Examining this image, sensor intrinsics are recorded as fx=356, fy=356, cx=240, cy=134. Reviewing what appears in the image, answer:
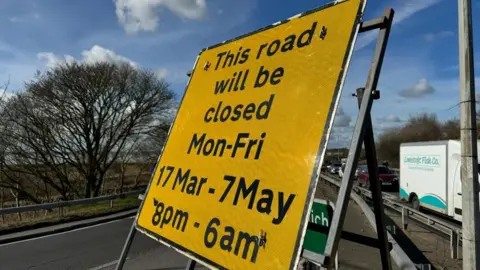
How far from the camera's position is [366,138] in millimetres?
2223

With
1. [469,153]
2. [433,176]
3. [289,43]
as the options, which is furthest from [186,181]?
[433,176]

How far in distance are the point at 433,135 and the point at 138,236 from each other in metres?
69.9

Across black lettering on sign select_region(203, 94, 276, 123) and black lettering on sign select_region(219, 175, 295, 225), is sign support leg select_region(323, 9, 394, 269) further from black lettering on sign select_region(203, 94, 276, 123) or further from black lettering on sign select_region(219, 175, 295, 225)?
black lettering on sign select_region(203, 94, 276, 123)

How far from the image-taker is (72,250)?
8.52m

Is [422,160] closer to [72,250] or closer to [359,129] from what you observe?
[72,250]

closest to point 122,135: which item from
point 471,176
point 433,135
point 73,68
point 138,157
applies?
point 138,157

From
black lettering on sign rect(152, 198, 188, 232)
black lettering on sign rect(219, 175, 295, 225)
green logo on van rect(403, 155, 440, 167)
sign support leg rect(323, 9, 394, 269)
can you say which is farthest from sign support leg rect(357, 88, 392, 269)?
Result: green logo on van rect(403, 155, 440, 167)

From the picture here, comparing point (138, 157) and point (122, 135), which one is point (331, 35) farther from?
point (138, 157)

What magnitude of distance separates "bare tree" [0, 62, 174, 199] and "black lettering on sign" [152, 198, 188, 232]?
2385 centimetres

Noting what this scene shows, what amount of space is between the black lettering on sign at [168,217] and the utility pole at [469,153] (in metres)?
4.67

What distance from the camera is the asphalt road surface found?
736cm

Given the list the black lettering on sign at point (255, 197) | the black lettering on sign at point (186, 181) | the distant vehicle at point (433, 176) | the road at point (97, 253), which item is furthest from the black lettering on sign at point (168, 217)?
the distant vehicle at point (433, 176)

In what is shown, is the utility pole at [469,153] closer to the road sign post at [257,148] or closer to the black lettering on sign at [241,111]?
the road sign post at [257,148]

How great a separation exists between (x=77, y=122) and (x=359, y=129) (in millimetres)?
27016
